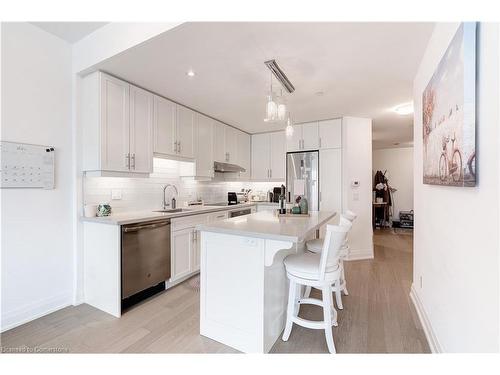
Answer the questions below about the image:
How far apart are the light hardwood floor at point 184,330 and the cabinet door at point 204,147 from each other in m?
1.80

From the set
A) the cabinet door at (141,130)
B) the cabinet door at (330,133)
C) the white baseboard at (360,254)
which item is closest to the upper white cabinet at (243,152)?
the cabinet door at (330,133)

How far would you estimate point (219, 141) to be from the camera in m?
4.11

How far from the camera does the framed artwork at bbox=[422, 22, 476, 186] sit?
3.45 ft

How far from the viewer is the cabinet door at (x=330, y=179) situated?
13.1 feet

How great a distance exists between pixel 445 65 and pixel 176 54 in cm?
196

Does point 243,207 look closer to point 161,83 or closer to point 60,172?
point 161,83

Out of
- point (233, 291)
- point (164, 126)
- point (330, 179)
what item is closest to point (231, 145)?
point (164, 126)

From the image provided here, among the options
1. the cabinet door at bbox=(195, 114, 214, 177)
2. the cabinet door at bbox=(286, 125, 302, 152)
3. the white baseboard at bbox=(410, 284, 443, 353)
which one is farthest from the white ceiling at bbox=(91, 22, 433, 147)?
the white baseboard at bbox=(410, 284, 443, 353)

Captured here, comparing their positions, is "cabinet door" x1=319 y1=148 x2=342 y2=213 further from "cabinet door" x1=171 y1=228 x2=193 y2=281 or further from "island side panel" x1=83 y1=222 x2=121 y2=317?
"island side panel" x1=83 y1=222 x2=121 y2=317

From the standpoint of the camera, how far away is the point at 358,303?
8.03ft

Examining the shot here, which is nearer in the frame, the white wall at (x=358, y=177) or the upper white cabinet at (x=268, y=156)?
the white wall at (x=358, y=177)

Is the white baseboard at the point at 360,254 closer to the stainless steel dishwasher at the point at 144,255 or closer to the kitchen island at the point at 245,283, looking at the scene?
the kitchen island at the point at 245,283

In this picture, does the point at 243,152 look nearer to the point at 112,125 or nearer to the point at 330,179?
the point at 330,179

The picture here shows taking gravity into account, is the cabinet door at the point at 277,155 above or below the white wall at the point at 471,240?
above
